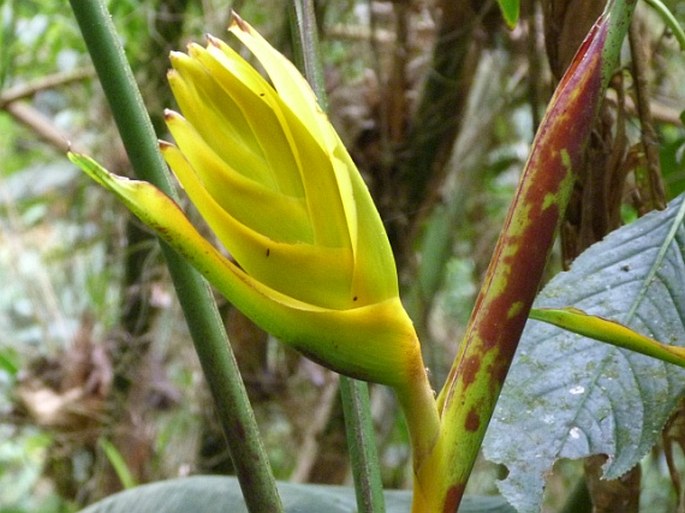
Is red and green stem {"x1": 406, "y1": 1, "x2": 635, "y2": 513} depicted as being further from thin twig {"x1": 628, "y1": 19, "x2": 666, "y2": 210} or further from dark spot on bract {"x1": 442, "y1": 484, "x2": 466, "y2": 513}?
thin twig {"x1": 628, "y1": 19, "x2": 666, "y2": 210}

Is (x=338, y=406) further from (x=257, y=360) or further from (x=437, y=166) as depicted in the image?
(x=437, y=166)

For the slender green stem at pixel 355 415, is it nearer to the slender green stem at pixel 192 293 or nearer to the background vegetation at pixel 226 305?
the slender green stem at pixel 192 293

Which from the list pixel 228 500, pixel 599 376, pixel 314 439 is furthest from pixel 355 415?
pixel 314 439

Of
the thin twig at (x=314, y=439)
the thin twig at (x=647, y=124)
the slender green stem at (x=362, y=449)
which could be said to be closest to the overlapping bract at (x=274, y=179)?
the slender green stem at (x=362, y=449)

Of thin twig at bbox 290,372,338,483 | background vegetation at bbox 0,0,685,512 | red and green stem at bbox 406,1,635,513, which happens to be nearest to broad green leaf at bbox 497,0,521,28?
red and green stem at bbox 406,1,635,513

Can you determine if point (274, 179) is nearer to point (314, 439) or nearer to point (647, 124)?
point (647, 124)

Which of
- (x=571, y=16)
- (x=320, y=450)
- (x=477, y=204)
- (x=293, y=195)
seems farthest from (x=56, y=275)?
(x=293, y=195)

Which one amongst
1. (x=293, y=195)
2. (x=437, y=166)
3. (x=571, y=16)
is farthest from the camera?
(x=437, y=166)
